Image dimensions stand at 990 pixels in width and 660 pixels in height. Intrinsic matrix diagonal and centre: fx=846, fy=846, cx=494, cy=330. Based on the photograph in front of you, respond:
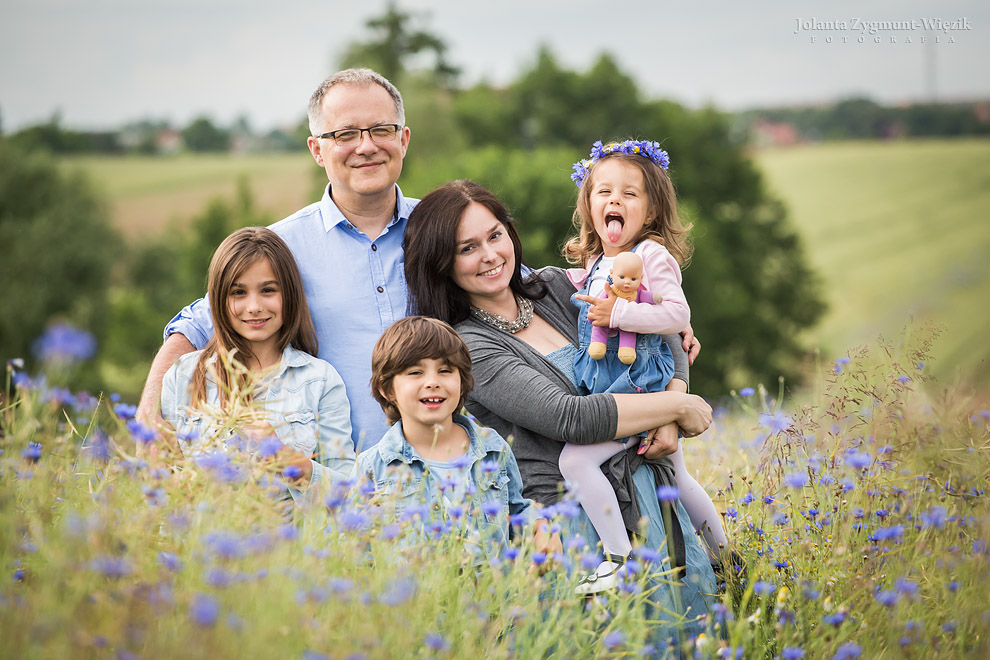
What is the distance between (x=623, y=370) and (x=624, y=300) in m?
0.33

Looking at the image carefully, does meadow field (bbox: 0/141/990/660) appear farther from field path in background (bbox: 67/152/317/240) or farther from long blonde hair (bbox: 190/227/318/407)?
field path in background (bbox: 67/152/317/240)

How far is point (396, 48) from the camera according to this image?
33.7 meters

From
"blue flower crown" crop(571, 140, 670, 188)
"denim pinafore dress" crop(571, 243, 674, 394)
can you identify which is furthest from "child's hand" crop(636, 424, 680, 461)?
"blue flower crown" crop(571, 140, 670, 188)

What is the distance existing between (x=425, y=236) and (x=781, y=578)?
6.61 ft

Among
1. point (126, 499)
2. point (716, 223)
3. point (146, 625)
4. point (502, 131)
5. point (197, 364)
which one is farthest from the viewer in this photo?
point (502, 131)

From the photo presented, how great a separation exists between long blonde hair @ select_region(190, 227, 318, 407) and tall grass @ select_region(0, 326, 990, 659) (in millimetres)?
593

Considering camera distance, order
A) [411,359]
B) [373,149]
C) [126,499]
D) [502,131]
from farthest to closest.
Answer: [502,131] < [373,149] < [411,359] < [126,499]

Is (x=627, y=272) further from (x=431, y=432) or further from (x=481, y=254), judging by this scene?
(x=431, y=432)

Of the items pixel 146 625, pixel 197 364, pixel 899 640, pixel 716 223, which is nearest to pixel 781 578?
pixel 899 640

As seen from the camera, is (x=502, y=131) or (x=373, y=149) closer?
(x=373, y=149)

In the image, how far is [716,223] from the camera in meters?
26.0

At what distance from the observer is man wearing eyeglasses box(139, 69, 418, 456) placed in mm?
4113

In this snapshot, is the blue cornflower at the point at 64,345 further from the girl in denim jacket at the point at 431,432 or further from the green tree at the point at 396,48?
the green tree at the point at 396,48

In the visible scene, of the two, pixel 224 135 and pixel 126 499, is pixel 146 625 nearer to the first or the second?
pixel 126 499
